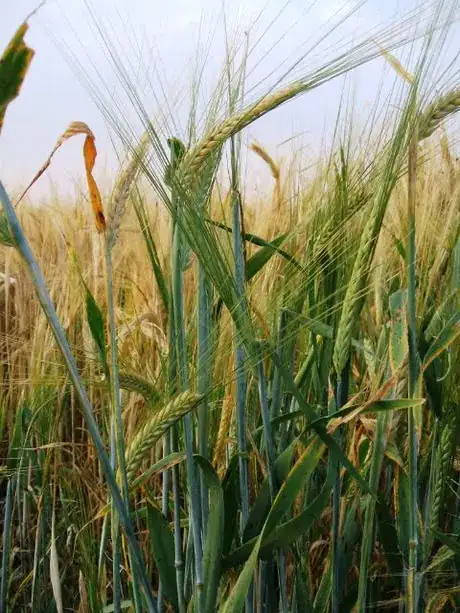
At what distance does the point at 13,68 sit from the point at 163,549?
0.57 m

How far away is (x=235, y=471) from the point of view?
2.93 ft

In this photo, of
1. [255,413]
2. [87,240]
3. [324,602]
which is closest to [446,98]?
[255,413]

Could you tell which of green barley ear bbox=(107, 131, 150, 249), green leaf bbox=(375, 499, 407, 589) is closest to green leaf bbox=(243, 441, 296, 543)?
green leaf bbox=(375, 499, 407, 589)

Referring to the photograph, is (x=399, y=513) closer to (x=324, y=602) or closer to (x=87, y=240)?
(x=324, y=602)

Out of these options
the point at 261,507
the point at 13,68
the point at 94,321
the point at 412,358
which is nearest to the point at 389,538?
the point at 261,507

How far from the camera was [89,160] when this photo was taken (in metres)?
0.79

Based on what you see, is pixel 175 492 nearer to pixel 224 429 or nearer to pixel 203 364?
pixel 224 429

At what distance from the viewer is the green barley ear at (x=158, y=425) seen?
2.40 ft

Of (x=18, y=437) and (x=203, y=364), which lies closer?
(x=203, y=364)

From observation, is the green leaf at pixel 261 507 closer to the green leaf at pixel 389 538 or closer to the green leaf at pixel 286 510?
the green leaf at pixel 286 510

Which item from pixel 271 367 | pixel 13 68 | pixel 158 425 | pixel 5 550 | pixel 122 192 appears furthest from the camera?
pixel 5 550

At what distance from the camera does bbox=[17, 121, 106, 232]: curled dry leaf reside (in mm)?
780

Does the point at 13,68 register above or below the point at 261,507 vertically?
above

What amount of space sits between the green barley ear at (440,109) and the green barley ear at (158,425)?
0.36m
